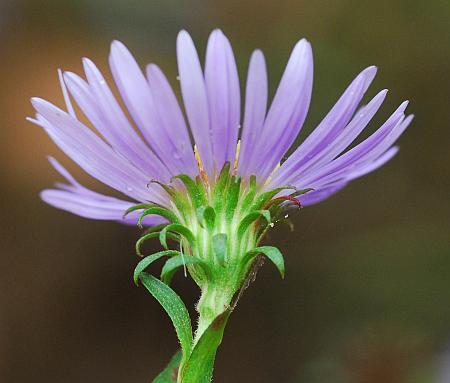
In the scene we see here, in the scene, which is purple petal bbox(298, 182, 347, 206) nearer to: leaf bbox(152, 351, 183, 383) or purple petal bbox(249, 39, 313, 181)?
purple petal bbox(249, 39, 313, 181)

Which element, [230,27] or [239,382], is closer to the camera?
[239,382]

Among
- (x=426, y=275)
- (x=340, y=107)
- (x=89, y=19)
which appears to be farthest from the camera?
(x=89, y=19)

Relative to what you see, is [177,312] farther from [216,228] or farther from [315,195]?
[315,195]

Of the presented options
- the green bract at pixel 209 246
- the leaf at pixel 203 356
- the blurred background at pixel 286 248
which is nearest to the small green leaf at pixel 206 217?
the green bract at pixel 209 246

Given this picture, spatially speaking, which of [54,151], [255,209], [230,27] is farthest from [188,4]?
[255,209]

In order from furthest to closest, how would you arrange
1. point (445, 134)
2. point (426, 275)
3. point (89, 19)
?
1. point (89, 19)
2. point (445, 134)
3. point (426, 275)

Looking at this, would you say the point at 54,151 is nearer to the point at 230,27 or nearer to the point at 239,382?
the point at 230,27

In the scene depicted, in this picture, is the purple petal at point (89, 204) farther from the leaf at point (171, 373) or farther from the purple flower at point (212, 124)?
the leaf at point (171, 373)
